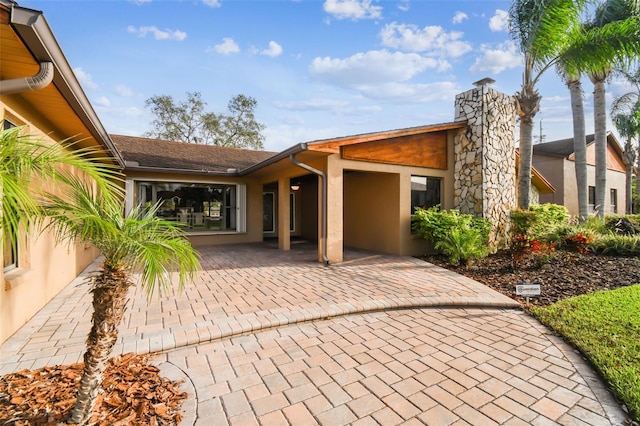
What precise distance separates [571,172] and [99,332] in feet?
76.4

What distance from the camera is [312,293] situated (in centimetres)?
521

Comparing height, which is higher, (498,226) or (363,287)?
(498,226)

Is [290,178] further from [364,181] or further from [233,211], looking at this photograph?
[233,211]

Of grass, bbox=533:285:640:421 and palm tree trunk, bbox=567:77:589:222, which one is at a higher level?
palm tree trunk, bbox=567:77:589:222

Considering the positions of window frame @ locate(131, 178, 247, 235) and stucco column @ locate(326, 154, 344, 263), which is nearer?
stucco column @ locate(326, 154, 344, 263)

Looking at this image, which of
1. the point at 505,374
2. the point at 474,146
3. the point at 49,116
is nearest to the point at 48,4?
the point at 49,116

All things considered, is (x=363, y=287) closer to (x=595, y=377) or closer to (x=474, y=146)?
(x=595, y=377)

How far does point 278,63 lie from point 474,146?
301 inches

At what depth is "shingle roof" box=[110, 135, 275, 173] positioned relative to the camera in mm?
10852

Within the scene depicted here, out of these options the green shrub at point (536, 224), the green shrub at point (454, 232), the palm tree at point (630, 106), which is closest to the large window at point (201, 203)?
the green shrub at point (454, 232)

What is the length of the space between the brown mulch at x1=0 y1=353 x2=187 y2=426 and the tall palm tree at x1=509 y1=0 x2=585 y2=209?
34.3 feet

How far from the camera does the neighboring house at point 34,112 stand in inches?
91.6

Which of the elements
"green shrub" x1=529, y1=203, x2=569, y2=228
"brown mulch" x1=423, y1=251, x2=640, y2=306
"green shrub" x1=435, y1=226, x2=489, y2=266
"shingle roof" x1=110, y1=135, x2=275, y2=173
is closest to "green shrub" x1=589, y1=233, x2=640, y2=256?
"brown mulch" x1=423, y1=251, x2=640, y2=306

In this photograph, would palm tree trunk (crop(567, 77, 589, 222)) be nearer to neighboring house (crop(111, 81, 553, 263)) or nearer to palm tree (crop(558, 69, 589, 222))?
palm tree (crop(558, 69, 589, 222))
